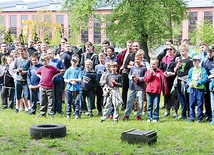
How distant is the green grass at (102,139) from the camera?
7.40 m

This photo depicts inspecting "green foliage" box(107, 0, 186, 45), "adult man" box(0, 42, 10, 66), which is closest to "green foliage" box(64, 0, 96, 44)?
"green foliage" box(107, 0, 186, 45)

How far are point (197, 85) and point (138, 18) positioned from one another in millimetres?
19364

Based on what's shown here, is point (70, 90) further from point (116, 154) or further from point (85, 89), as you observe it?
point (116, 154)

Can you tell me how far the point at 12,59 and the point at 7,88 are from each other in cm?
103

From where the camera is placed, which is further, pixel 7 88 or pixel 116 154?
pixel 7 88

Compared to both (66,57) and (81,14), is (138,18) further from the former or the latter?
(66,57)

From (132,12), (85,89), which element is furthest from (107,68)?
(132,12)

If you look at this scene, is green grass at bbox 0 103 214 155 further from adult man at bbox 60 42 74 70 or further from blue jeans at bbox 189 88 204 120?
adult man at bbox 60 42 74 70

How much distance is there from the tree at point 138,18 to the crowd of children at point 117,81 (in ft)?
54.0

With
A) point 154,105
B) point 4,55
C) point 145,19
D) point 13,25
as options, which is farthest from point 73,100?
point 13,25

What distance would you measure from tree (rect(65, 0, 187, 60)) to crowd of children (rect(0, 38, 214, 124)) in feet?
54.0

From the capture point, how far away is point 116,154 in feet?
23.5

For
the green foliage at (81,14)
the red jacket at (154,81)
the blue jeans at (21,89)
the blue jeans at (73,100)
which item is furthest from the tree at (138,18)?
the red jacket at (154,81)

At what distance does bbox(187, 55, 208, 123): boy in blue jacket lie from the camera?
33.3 feet
